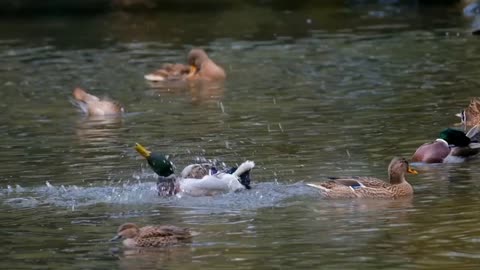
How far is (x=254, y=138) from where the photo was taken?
17.7 meters

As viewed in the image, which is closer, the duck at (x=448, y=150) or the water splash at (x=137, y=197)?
the water splash at (x=137, y=197)

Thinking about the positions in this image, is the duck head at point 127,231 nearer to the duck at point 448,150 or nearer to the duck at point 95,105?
the duck at point 448,150

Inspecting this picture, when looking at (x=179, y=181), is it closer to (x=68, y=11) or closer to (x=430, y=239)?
(x=430, y=239)

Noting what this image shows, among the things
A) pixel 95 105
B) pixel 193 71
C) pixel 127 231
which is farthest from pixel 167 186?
pixel 193 71

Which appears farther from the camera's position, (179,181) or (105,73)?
(105,73)

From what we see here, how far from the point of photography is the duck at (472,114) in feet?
57.7

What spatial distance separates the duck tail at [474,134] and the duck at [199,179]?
10.4 feet

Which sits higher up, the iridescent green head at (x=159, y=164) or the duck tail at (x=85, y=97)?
the iridescent green head at (x=159, y=164)

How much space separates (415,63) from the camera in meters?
24.7

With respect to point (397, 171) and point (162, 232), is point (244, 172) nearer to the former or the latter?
point (397, 171)

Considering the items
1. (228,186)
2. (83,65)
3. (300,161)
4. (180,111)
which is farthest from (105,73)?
(228,186)

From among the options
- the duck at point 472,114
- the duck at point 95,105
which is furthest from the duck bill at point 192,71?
the duck at point 472,114

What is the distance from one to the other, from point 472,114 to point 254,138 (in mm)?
2753

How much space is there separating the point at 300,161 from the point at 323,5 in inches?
927
